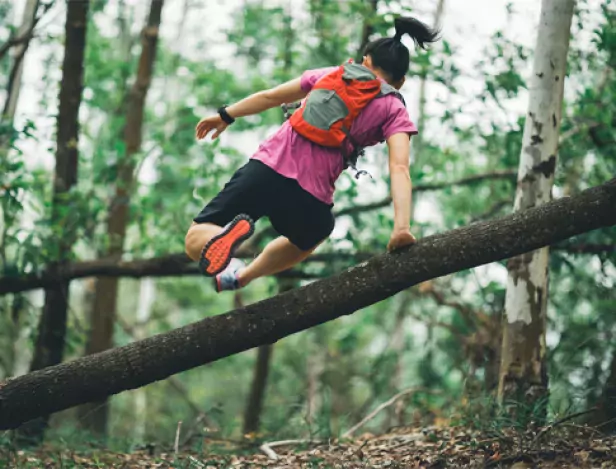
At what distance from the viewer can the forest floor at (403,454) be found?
3.97 meters

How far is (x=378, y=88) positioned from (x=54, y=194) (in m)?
4.09

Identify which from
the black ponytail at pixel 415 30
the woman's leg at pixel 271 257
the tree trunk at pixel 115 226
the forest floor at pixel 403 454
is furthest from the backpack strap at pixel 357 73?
the tree trunk at pixel 115 226

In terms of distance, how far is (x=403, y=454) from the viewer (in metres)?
4.72

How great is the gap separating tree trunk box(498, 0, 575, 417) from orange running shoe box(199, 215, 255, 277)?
228cm

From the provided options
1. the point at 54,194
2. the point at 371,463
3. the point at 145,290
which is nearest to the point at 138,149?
the point at 54,194

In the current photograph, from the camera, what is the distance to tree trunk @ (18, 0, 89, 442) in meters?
6.69

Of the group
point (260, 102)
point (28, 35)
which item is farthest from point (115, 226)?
point (260, 102)

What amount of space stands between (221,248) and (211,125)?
1000 millimetres

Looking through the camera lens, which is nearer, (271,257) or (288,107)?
(288,107)

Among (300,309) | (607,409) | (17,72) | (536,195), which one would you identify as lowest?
(607,409)

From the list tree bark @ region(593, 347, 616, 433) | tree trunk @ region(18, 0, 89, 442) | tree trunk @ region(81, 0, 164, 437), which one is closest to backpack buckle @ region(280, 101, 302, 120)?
tree bark @ region(593, 347, 616, 433)

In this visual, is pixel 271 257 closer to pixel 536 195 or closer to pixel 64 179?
pixel 536 195

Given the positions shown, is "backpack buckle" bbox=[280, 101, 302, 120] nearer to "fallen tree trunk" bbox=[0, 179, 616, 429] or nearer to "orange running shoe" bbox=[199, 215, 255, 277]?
"orange running shoe" bbox=[199, 215, 255, 277]

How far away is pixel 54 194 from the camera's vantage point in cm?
704
